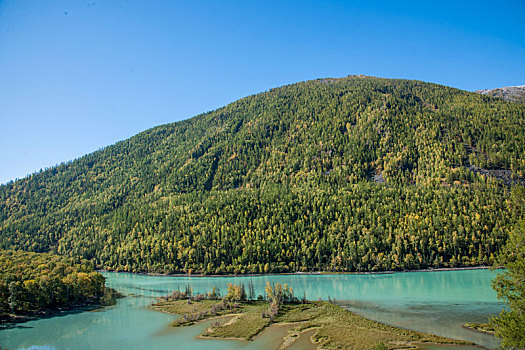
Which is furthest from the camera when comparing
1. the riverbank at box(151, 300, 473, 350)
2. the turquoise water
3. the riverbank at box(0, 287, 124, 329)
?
the riverbank at box(0, 287, 124, 329)

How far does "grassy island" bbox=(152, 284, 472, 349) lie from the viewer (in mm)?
51688

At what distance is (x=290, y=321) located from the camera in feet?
214

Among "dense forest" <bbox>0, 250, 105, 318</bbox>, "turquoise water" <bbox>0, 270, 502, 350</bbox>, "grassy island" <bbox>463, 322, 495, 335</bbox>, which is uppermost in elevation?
"dense forest" <bbox>0, 250, 105, 318</bbox>

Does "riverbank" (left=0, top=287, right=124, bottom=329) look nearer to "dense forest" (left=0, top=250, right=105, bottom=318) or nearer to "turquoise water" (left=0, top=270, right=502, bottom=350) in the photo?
"dense forest" (left=0, top=250, right=105, bottom=318)

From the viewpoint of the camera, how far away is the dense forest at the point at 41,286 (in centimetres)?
7388

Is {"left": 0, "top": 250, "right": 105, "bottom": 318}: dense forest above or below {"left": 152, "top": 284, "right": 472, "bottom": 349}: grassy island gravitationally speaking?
above

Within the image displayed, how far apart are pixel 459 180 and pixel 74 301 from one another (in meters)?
181

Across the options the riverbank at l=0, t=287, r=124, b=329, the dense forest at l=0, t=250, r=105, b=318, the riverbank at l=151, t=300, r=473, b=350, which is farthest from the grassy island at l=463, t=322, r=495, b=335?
the dense forest at l=0, t=250, r=105, b=318

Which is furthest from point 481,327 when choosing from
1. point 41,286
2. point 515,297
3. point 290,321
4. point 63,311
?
point 41,286

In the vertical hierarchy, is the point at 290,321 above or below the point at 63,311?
below

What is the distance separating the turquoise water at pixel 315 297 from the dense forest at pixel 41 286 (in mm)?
6764

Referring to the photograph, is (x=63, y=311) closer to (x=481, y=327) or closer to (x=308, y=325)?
(x=308, y=325)

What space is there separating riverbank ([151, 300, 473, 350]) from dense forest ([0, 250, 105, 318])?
22.5 metres

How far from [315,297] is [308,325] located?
81.7 ft
